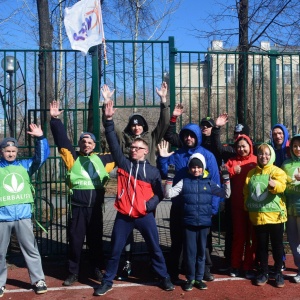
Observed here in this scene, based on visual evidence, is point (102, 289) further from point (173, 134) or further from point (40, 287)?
point (173, 134)

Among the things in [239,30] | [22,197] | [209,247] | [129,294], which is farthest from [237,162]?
[239,30]

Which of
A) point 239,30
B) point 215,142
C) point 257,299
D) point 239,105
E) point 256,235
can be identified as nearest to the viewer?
point 257,299

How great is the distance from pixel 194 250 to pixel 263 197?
1039mm

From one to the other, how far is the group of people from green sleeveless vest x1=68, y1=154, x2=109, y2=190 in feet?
0.04

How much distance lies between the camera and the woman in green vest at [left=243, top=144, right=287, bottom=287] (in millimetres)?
5074

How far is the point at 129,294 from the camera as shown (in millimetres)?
4980

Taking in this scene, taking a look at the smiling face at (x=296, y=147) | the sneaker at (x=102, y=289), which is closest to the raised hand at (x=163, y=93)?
the smiling face at (x=296, y=147)

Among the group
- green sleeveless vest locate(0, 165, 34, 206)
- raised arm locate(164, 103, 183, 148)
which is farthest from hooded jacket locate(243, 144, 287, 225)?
green sleeveless vest locate(0, 165, 34, 206)

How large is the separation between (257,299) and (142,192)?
1.76 m

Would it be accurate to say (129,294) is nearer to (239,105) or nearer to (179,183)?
(179,183)

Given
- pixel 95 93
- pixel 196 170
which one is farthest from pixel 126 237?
pixel 95 93

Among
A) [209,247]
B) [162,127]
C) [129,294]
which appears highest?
[162,127]

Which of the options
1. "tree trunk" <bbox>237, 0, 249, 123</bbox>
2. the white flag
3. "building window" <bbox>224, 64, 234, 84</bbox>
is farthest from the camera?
"tree trunk" <bbox>237, 0, 249, 123</bbox>

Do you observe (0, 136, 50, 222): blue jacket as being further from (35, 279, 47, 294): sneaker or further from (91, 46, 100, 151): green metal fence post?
(91, 46, 100, 151): green metal fence post
